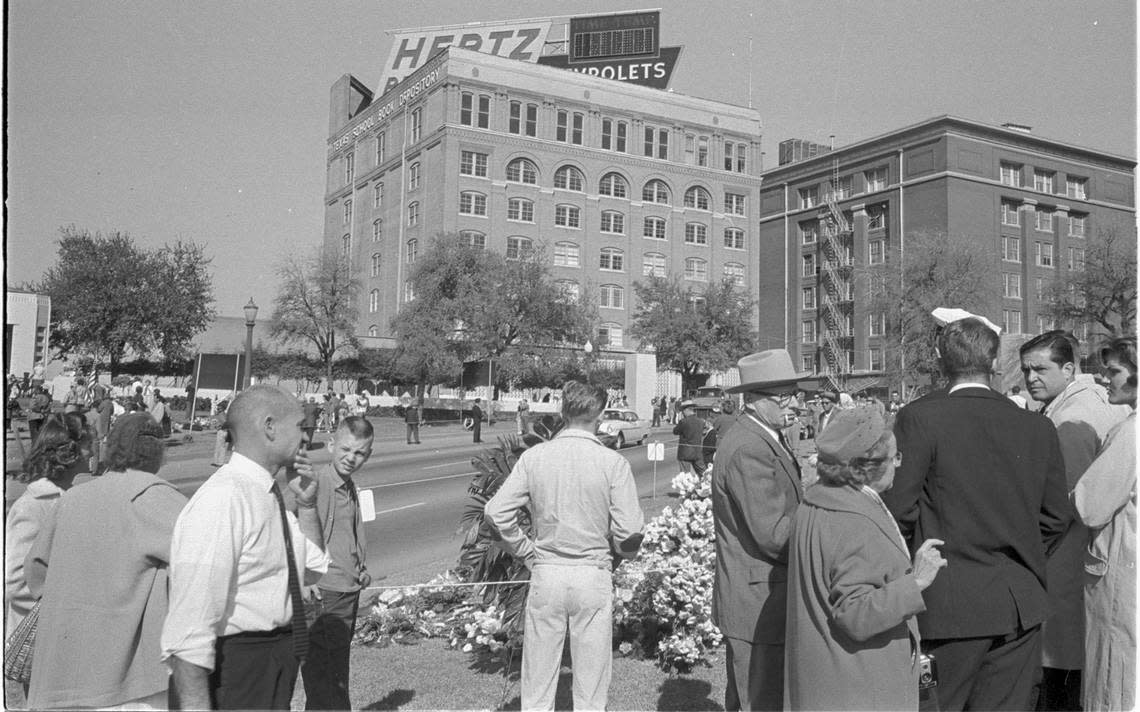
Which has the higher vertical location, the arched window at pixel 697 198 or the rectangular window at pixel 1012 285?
the arched window at pixel 697 198

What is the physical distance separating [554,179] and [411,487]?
150 feet

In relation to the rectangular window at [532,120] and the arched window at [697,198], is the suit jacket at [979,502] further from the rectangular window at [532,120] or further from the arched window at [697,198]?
the arched window at [697,198]

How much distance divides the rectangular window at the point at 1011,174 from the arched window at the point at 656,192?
23575 mm

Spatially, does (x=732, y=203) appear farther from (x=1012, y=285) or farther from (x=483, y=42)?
(x=483, y=42)

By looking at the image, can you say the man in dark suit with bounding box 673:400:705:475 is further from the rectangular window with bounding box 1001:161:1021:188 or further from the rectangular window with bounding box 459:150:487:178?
the rectangular window with bounding box 1001:161:1021:188

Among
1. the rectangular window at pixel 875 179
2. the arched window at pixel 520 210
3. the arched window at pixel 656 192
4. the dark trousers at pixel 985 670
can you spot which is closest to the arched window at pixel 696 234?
the arched window at pixel 656 192

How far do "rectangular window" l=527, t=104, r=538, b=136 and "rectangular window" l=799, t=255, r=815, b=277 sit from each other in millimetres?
25932

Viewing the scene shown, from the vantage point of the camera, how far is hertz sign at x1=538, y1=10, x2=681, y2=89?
210 feet

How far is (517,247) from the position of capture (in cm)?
5950

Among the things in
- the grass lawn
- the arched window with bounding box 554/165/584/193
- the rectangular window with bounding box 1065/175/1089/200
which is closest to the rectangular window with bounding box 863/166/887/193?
the rectangular window with bounding box 1065/175/1089/200

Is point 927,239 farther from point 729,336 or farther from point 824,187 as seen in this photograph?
point 824,187

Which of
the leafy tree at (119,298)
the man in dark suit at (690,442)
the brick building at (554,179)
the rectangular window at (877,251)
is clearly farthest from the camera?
the rectangular window at (877,251)

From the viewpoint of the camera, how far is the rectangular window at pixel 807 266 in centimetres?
7306

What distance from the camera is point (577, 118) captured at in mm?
61812
